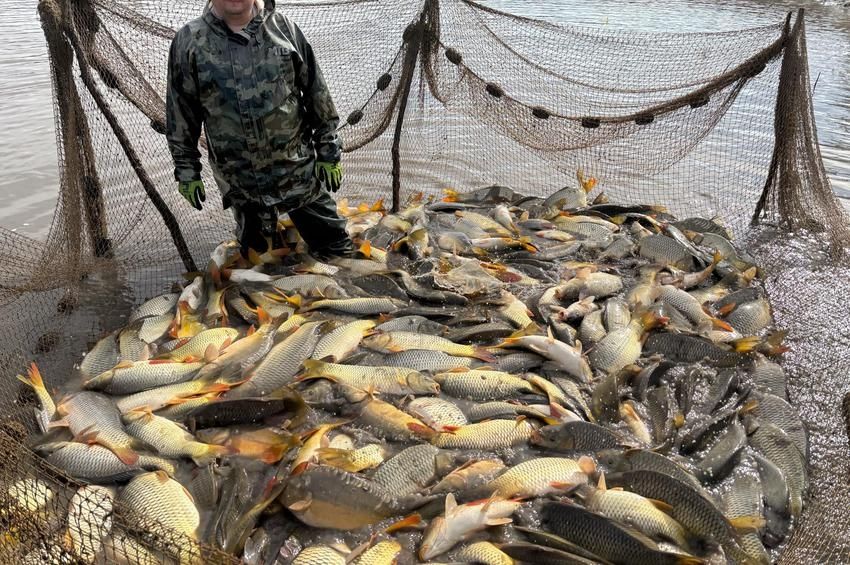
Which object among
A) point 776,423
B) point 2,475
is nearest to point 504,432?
point 776,423

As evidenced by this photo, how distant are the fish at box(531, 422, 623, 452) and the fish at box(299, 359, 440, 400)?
736mm

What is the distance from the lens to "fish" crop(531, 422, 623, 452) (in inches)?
135

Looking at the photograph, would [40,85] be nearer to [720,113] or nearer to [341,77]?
[341,77]

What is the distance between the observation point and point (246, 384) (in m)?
3.77

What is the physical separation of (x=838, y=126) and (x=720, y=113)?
464 centimetres

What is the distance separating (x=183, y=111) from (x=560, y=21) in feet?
43.2

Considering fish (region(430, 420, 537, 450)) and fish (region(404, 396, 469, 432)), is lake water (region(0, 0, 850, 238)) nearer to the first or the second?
fish (region(404, 396, 469, 432))

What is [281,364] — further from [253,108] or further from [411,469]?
[253,108]

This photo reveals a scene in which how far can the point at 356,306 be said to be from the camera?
4625 millimetres

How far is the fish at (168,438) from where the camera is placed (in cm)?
334

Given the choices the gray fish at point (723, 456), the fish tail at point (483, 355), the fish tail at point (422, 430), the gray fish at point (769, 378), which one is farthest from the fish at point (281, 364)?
the gray fish at point (769, 378)

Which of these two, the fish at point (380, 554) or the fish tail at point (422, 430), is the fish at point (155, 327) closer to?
the fish tail at point (422, 430)

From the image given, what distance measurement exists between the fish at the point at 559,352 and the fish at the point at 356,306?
971 mm

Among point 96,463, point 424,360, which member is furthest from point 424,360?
point 96,463
